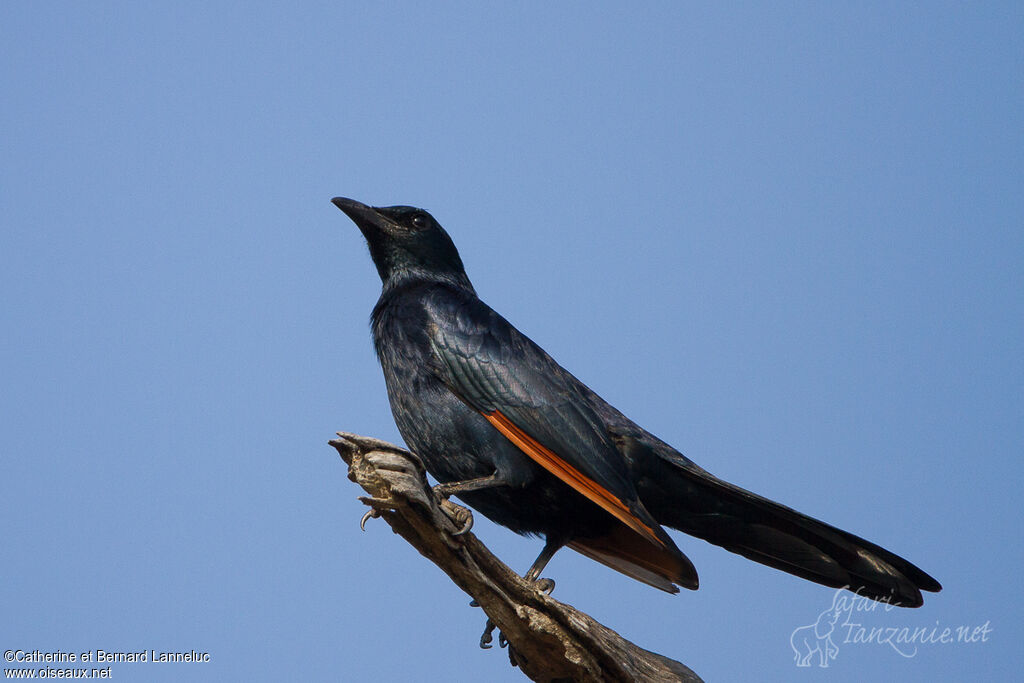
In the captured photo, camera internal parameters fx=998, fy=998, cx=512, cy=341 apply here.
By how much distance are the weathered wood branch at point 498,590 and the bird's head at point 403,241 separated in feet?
7.66

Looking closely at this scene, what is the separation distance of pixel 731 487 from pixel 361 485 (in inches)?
87.4

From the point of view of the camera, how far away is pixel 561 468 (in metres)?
5.14

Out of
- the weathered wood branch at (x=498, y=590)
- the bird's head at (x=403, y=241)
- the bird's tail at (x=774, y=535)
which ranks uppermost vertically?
the bird's head at (x=403, y=241)

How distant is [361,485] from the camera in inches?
174

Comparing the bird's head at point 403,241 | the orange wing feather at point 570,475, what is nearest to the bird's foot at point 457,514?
the orange wing feather at point 570,475

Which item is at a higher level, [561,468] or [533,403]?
[533,403]

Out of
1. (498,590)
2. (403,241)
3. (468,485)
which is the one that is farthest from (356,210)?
(498,590)

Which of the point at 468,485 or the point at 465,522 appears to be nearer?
the point at 465,522

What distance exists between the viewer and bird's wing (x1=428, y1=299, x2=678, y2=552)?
16.8 ft

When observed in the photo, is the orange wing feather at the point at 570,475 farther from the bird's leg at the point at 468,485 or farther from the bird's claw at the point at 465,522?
the bird's claw at the point at 465,522

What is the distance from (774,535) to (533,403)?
62.6 inches

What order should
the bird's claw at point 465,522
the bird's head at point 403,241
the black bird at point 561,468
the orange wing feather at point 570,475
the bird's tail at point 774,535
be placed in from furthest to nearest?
1. the bird's head at point 403,241
2. the bird's tail at point 774,535
3. the black bird at point 561,468
4. the orange wing feather at point 570,475
5. the bird's claw at point 465,522

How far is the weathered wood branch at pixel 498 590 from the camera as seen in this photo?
4379 mm

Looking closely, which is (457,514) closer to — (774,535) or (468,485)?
(468,485)
